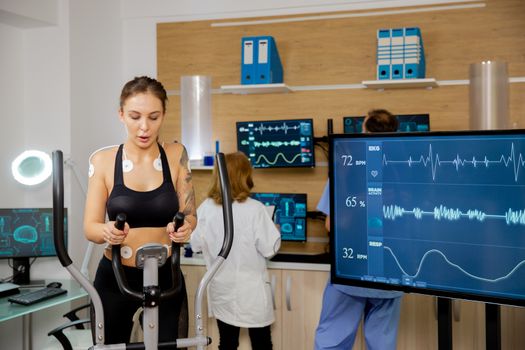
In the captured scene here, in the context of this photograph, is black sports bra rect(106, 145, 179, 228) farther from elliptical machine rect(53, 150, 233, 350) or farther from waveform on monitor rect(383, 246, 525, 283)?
waveform on monitor rect(383, 246, 525, 283)

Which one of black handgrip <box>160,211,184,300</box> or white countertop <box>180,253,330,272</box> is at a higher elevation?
black handgrip <box>160,211,184,300</box>

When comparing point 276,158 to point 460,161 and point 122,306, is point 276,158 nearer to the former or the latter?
point 460,161

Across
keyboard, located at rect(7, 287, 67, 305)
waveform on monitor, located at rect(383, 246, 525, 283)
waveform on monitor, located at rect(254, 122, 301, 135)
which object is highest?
waveform on monitor, located at rect(254, 122, 301, 135)

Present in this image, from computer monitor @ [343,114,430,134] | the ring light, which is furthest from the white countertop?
the ring light

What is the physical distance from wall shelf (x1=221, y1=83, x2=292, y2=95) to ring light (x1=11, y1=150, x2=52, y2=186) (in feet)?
4.02

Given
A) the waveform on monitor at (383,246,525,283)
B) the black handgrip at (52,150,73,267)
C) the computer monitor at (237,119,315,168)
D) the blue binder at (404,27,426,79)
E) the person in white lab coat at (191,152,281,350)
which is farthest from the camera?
the computer monitor at (237,119,315,168)

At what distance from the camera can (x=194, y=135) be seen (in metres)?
4.03

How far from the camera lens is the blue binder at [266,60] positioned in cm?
390

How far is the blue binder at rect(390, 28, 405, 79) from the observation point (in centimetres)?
366

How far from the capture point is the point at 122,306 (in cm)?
191

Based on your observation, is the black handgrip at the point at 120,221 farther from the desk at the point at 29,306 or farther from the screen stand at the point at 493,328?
the desk at the point at 29,306

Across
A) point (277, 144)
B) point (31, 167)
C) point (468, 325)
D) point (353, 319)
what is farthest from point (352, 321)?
point (31, 167)

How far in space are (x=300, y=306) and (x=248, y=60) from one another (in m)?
1.59

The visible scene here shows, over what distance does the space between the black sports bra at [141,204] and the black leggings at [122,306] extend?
0.15 meters
